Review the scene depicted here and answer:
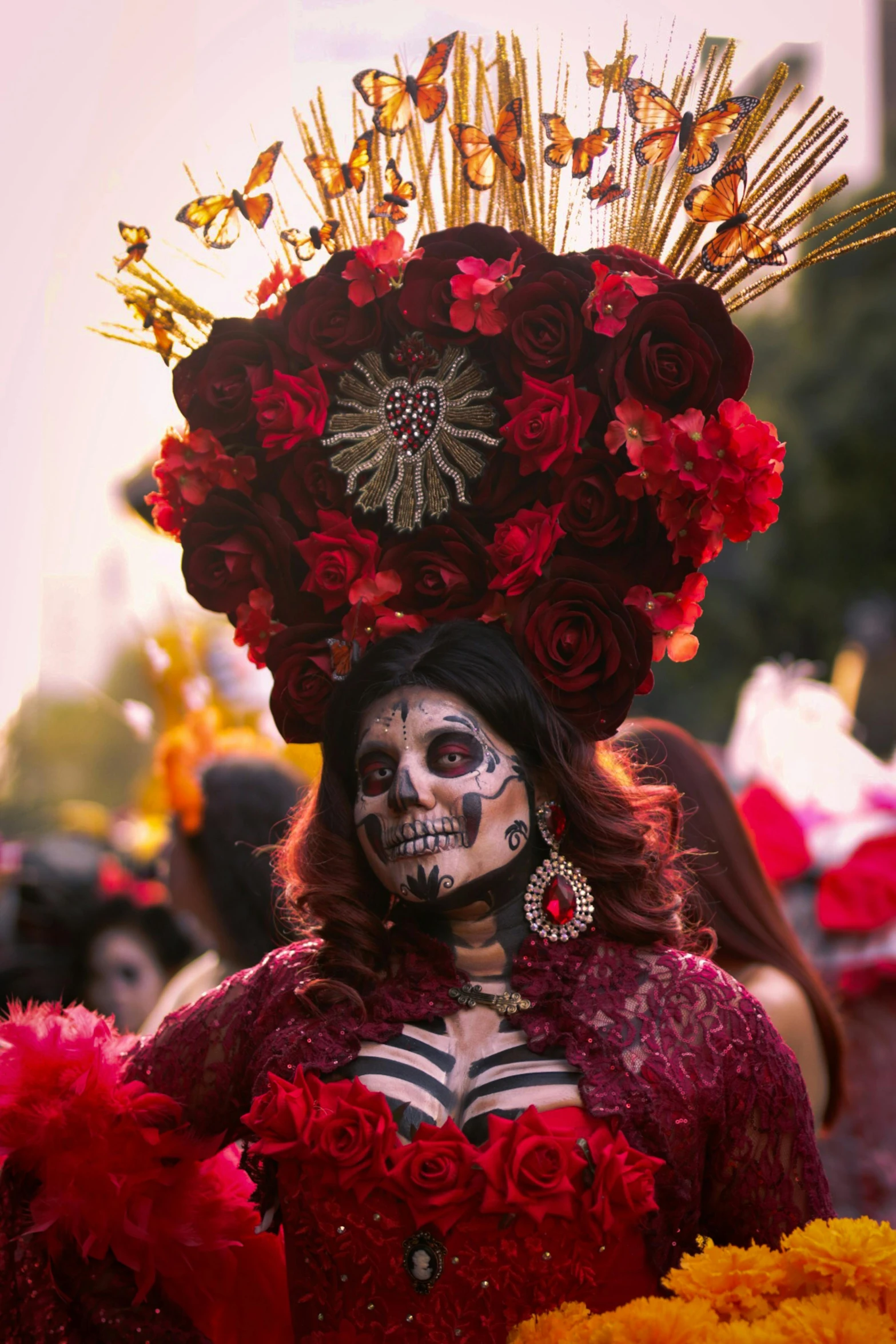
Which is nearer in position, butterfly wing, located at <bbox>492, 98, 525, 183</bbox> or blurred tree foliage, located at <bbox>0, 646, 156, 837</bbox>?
butterfly wing, located at <bbox>492, 98, 525, 183</bbox>

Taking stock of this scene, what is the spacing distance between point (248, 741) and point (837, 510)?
1529 cm

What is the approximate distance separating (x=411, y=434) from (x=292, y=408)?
0.69 ft

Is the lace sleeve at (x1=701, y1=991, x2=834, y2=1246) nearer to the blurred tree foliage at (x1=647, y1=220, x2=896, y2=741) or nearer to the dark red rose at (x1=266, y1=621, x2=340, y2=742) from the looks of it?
the dark red rose at (x1=266, y1=621, x2=340, y2=742)

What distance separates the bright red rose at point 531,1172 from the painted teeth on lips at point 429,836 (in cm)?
44

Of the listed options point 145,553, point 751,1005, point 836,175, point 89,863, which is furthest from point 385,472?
point 89,863

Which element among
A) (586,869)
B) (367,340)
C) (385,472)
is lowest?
(586,869)

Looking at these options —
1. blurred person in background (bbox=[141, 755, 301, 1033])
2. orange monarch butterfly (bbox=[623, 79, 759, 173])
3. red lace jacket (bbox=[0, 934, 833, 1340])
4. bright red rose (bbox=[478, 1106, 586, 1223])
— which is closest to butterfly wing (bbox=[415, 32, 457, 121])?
orange monarch butterfly (bbox=[623, 79, 759, 173])

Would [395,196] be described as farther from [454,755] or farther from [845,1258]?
[845,1258]

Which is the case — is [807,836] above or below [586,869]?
below

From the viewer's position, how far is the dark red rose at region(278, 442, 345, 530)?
2.56 metres

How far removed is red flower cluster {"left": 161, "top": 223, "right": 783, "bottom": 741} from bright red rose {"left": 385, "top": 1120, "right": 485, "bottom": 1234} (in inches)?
29.1

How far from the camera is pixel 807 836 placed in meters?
5.34

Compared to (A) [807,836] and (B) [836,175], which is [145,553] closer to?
(A) [807,836]

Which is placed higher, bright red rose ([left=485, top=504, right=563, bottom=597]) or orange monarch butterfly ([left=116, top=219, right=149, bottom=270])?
orange monarch butterfly ([left=116, top=219, right=149, bottom=270])
